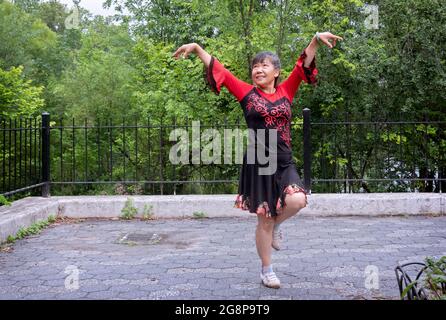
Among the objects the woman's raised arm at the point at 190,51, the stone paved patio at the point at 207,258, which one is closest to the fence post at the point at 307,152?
the stone paved patio at the point at 207,258

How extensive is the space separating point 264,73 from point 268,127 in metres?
0.41

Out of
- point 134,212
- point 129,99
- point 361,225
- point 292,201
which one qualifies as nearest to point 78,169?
point 129,99

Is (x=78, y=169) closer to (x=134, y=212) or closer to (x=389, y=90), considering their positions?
(x=134, y=212)

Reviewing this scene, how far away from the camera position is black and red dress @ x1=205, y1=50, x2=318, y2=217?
356 centimetres

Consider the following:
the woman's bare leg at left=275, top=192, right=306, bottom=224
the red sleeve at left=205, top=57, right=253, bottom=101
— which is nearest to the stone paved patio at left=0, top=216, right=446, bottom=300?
the woman's bare leg at left=275, top=192, right=306, bottom=224

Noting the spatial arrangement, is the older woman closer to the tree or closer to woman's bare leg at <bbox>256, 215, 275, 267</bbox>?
woman's bare leg at <bbox>256, 215, 275, 267</bbox>

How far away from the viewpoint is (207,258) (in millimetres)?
4738

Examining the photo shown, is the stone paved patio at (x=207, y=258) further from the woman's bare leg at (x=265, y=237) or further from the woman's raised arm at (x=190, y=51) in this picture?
the woman's raised arm at (x=190, y=51)

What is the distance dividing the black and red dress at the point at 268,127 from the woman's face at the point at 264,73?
8cm

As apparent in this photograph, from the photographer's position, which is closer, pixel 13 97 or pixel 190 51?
pixel 190 51

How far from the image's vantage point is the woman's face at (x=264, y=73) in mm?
3592

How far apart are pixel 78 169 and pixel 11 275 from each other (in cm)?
1102

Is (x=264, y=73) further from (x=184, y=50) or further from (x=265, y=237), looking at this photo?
(x=265, y=237)

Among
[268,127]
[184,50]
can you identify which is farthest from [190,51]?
[268,127]
